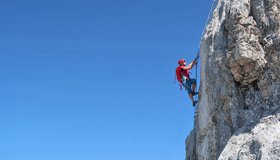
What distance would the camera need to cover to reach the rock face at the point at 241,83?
16797mm

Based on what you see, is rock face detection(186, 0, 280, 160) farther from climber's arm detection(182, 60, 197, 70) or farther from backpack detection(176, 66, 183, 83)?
backpack detection(176, 66, 183, 83)

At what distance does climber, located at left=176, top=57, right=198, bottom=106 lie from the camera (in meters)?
23.4

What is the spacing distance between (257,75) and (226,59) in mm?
1635

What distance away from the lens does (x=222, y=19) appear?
20.3m

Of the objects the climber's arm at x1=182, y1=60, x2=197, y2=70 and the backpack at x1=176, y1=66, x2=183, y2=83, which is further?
the backpack at x1=176, y1=66, x2=183, y2=83

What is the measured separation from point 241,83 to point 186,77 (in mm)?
5368

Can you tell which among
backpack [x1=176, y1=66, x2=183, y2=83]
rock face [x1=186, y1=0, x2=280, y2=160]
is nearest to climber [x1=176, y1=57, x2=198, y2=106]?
backpack [x1=176, y1=66, x2=183, y2=83]

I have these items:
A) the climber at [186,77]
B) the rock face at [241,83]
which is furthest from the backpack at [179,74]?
the rock face at [241,83]

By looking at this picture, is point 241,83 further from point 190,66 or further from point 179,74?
point 179,74

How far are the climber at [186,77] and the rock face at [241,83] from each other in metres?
2.13

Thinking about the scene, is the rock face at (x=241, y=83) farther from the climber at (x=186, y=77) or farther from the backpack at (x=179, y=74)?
the backpack at (x=179, y=74)

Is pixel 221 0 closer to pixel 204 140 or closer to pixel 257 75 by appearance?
pixel 257 75

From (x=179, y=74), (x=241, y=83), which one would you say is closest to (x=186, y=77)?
(x=179, y=74)

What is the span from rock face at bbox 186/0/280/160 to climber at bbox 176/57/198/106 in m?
2.13
